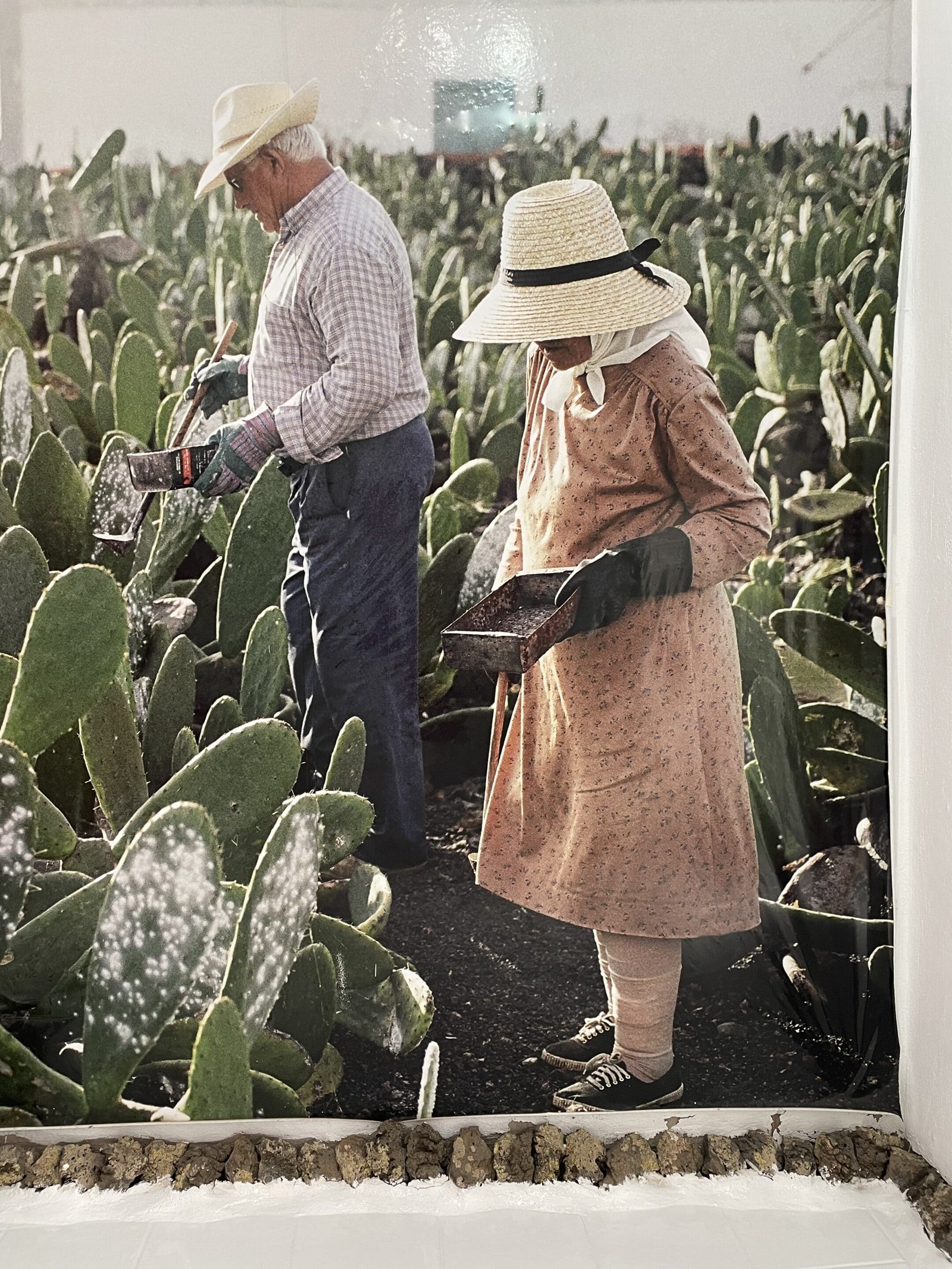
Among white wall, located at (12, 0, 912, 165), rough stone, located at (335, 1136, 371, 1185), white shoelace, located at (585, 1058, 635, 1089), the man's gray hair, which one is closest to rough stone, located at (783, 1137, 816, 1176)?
white shoelace, located at (585, 1058, 635, 1089)

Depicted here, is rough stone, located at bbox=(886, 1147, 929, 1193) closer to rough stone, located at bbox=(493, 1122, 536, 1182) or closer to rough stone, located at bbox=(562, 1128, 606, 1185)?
rough stone, located at bbox=(562, 1128, 606, 1185)

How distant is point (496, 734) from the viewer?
5.65 feet

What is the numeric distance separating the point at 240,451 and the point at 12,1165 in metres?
1.08

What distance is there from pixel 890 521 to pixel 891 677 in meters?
0.23

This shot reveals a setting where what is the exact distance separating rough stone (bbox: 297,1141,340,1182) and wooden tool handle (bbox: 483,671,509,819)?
1.83 ft

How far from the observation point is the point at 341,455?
166cm

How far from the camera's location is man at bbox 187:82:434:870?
1.61m

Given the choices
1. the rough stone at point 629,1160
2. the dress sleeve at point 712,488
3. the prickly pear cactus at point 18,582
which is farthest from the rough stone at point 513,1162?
the prickly pear cactus at point 18,582

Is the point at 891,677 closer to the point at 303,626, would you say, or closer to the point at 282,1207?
the point at 303,626

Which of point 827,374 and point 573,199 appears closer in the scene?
point 573,199

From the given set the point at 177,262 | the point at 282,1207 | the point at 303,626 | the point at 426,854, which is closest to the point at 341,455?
the point at 303,626

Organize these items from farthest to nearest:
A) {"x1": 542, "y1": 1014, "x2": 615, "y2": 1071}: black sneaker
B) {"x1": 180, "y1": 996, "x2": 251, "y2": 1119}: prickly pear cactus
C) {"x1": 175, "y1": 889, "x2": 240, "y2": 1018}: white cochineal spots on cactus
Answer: {"x1": 542, "y1": 1014, "x2": 615, "y2": 1071}: black sneaker < {"x1": 175, "y1": 889, "x2": 240, "y2": 1018}: white cochineal spots on cactus < {"x1": 180, "y1": 996, "x2": 251, "y2": 1119}: prickly pear cactus

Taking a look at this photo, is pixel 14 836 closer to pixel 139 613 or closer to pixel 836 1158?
pixel 139 613

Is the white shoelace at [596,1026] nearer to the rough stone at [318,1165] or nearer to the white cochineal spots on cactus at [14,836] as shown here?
the rough stone at [318,1165]
